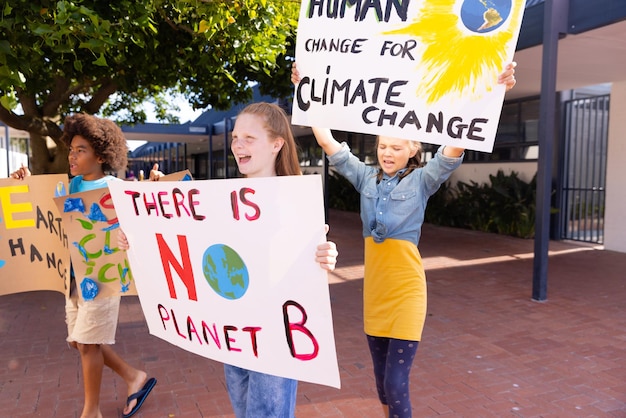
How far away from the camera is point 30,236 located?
10.6 feet

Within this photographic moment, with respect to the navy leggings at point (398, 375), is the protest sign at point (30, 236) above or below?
above

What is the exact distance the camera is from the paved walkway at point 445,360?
3486 mm

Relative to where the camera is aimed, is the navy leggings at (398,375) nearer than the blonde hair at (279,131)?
No

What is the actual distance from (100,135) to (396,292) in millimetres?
1875

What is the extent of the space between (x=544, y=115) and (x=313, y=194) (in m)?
5.00

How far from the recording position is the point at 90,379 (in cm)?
309

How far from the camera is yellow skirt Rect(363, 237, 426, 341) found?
2.56 meters

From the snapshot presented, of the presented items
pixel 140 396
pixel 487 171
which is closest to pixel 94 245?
pixel 140 396

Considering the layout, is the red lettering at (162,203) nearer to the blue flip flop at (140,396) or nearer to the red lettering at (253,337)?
the red lettering at (253,337)

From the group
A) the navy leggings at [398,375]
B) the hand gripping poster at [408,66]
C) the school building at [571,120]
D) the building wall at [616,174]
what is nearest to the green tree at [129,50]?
the hand gripping poster at [408,66]

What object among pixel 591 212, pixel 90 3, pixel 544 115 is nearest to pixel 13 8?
pixel 90 3

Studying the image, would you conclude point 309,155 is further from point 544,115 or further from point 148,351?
point 148,351

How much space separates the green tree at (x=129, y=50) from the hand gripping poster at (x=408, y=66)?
165 centimetres

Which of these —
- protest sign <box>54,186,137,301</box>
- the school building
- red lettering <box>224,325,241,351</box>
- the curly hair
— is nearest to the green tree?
the curly hair
